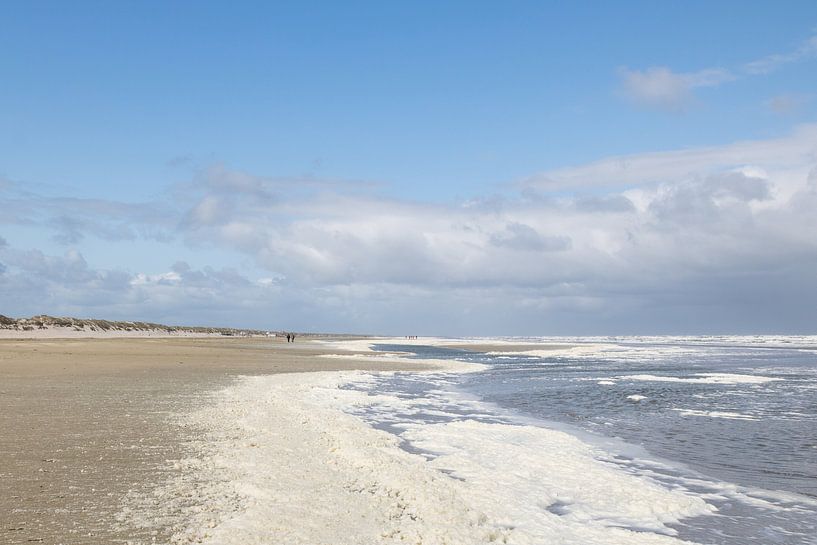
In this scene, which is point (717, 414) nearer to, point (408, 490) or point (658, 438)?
point (658, 438)

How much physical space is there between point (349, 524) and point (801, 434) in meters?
16.0

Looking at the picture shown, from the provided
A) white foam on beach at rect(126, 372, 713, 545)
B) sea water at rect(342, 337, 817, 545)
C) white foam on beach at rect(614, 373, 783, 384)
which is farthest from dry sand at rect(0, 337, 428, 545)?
white foam on beach at rect(614, 373, 783, 384)

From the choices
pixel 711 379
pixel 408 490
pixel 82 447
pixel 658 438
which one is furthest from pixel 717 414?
pixel 82 447

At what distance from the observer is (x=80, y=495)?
9.80 metres

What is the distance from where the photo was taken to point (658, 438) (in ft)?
60.3

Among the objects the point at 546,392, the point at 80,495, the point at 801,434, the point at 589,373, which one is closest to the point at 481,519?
the point at 80,495

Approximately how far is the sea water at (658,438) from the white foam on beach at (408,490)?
0.12 meters

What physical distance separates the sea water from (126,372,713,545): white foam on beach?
12 centimetres

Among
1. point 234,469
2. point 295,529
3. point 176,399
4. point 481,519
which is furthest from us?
point 176,399

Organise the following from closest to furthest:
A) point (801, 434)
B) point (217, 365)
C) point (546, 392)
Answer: point (801, 434)
point (546, 392)
point (217, 365)

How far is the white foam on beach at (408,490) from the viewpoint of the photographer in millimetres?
8812

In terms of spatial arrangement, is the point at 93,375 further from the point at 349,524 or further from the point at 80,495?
the point at 349,524

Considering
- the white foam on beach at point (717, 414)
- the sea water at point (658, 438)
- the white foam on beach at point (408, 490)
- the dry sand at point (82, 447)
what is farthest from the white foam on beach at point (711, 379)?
the dry sand at point (82, 447)

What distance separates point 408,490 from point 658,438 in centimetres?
1052
